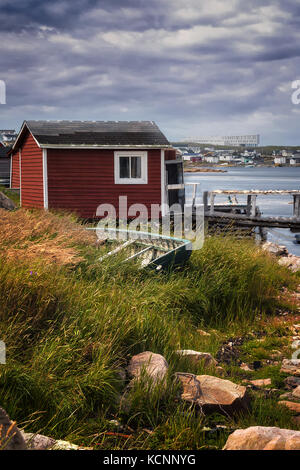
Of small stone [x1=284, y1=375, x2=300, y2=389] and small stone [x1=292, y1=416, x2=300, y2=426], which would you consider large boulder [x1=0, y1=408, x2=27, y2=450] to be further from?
small stone [x1=284, y1=375, x2=300, y2=389]

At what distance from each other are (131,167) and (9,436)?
16.8m

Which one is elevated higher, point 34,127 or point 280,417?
point 34,127

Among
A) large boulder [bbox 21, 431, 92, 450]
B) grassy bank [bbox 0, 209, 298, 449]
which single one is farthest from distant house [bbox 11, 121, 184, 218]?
large boulder [bbox 21, 431, 92, 450]

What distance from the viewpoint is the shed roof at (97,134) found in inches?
734

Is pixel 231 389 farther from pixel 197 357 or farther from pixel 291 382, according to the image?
pixel 291 382

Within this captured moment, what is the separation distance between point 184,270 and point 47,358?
4858 mm

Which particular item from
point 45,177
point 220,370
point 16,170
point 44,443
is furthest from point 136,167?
point 44,443

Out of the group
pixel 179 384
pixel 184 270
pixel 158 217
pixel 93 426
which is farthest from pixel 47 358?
pixel 158 217

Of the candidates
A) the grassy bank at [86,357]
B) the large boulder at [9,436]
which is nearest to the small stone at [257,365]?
the grassy bank at [86,357]

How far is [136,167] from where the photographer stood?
63.0 feet

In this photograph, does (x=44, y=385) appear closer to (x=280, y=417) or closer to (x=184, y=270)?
(x=280, y=417)
